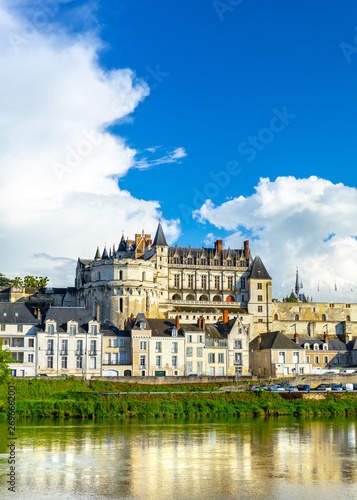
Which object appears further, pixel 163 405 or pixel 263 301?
pixel 263 301

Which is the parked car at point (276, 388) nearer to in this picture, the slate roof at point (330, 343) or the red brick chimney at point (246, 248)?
the slate roof at point (330, 343)

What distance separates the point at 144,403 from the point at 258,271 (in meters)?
43.9

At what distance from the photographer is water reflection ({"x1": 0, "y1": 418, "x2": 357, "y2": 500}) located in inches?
748

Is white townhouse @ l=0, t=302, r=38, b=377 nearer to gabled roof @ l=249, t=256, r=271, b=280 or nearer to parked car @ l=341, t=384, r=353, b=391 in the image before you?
parked car @ l=341, t=384, r=353, b=391

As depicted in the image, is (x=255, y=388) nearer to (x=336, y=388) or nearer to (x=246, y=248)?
(x=336, y=388)

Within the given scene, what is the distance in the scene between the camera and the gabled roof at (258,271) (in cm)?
8331

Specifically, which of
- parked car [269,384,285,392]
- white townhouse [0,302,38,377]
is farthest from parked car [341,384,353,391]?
white townhouse [0,302,38,377]

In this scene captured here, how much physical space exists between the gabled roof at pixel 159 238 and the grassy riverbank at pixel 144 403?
1347 inches

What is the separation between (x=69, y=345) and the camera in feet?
176

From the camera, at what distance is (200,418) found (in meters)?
41.1

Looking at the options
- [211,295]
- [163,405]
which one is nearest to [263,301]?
[211,295]

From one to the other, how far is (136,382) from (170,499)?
31.8 meters

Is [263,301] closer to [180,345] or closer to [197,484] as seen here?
[180,345]

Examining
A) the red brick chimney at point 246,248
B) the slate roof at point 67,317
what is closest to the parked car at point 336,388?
the slate roof at point 67,317
